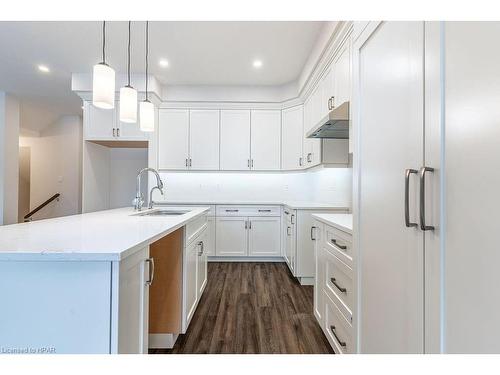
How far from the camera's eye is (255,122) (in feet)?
13.8

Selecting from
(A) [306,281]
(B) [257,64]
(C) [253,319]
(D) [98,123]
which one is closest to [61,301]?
(C) [253,319]

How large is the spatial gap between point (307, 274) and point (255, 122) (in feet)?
8.22

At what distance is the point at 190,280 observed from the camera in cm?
197

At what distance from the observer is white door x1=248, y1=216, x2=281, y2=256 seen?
155 inches

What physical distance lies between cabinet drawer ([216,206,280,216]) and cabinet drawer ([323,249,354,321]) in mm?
2141

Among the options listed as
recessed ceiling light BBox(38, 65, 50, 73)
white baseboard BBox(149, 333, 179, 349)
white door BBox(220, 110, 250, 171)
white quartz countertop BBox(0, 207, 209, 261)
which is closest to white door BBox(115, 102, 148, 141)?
recessed ceiling light BBox(38, 65, 50, 73)

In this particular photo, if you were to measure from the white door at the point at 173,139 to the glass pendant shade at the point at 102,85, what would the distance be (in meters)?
2.46

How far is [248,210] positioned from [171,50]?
95.2 inches

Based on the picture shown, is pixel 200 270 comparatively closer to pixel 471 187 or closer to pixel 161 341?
pixel 161 341

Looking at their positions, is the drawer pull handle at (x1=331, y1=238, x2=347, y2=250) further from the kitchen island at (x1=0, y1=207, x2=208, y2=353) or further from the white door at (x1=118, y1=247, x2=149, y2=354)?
the kitchen island at (x1=0, y1=207, x2=208, y2=353)

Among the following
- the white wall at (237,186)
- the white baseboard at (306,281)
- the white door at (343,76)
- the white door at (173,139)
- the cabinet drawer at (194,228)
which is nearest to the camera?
the cabinet drawer at (194,228)

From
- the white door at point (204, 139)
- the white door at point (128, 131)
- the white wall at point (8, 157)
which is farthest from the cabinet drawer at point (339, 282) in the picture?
the white wall at point (8, 157)

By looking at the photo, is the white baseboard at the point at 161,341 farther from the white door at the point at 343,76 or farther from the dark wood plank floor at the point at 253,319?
the white door at the point at 343,76

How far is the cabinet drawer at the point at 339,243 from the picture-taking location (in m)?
1.40
